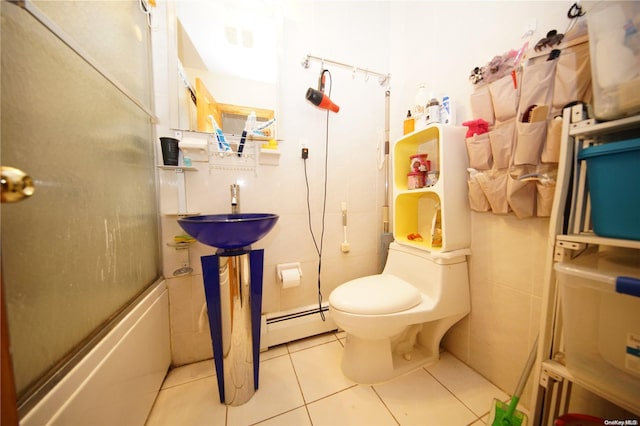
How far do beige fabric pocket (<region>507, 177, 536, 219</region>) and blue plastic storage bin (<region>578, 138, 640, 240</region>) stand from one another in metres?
0.25

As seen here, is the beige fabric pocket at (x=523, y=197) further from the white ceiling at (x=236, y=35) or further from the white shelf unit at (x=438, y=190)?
the white ceiling at (x=236, y=35)

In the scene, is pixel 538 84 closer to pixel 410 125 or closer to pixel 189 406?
pixel 410 125

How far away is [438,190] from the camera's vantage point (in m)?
1.02

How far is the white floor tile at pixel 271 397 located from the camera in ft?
2.89

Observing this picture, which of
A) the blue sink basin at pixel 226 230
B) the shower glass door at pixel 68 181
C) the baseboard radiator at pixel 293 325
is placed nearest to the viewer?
the shower glass door at pixel 68 181

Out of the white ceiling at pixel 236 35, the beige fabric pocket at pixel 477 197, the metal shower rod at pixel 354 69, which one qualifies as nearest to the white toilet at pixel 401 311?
the beige fabric pocket at pixel 477 197

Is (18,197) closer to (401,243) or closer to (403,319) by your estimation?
(403,319)

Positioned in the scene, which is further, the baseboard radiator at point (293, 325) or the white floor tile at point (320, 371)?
the baseboard radiator at point (293, 325)

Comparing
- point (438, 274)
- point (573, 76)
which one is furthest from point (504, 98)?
point (438, 274)

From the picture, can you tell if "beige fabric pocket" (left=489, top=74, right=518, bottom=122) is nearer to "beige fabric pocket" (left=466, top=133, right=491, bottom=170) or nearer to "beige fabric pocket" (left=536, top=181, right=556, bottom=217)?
"beige fabric pocket" (left=466, top=133, right=491, bottom=170)

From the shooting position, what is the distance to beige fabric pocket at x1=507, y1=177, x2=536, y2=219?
809mm

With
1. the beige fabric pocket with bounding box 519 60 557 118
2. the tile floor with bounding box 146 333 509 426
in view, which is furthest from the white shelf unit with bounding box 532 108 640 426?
the tile floor with bounding box 146 333 509 426

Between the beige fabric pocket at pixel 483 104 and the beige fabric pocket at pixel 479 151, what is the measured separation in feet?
0.30

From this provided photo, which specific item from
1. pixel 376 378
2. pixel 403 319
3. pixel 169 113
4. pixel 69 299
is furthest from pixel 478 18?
pixel 69 299
